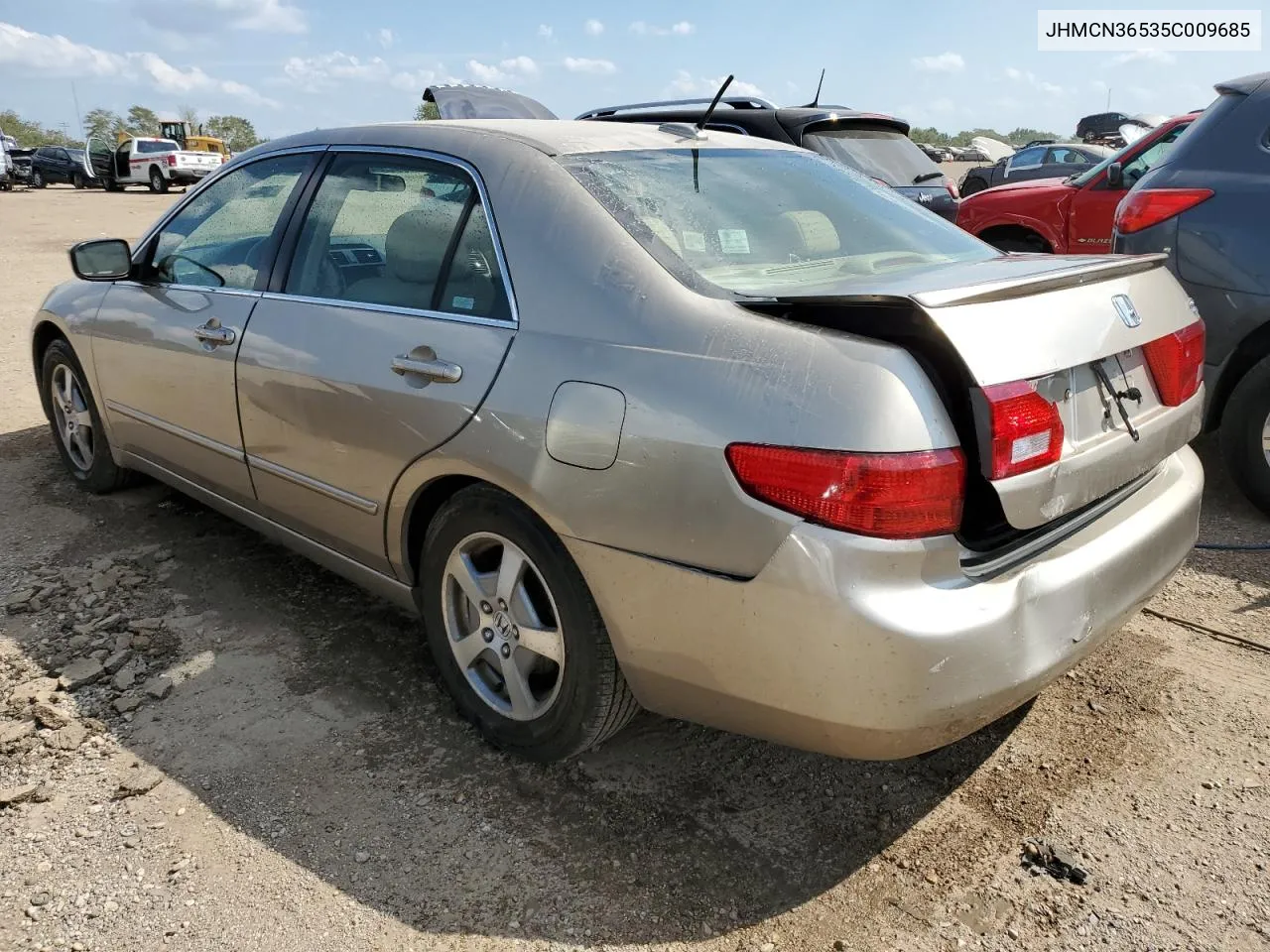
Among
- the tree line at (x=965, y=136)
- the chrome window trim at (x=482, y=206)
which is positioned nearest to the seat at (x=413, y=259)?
the chrome window trim at (x=482, y=206)

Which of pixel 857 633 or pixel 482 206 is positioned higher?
pixel 482 206

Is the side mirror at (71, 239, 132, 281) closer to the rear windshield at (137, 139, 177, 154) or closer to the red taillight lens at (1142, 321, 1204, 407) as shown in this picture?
the red taillight lens at (1142, 321, 1204, 407)

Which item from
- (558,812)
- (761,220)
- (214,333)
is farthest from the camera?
(214,333)

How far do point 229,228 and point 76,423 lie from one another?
1703 millimetres

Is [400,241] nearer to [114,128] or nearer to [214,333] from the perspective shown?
[214,333]

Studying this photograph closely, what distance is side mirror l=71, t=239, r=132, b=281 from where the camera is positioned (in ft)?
12.9

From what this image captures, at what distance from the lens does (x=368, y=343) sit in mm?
2803

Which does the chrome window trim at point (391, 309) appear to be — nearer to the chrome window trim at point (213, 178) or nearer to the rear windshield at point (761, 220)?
the rear windshield at point (761, 220)

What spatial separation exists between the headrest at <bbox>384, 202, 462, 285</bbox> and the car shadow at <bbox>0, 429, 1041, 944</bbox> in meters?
1.26

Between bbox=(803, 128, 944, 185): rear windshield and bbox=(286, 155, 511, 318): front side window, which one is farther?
bbox=(803, 128, 944, 185): rear windshield

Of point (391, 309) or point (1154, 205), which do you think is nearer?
point (391, 309)

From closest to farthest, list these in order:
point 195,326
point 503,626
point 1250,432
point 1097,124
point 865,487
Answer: point 865,487
point 503,626
point 195,326
point 1250,432
point 1097,124

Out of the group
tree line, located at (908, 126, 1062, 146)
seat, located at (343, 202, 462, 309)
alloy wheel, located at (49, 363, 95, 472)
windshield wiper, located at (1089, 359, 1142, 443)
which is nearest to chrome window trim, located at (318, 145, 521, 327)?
seat, located at (343, 202, 462, 309)

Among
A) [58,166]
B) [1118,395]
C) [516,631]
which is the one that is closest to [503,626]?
[516,631]
